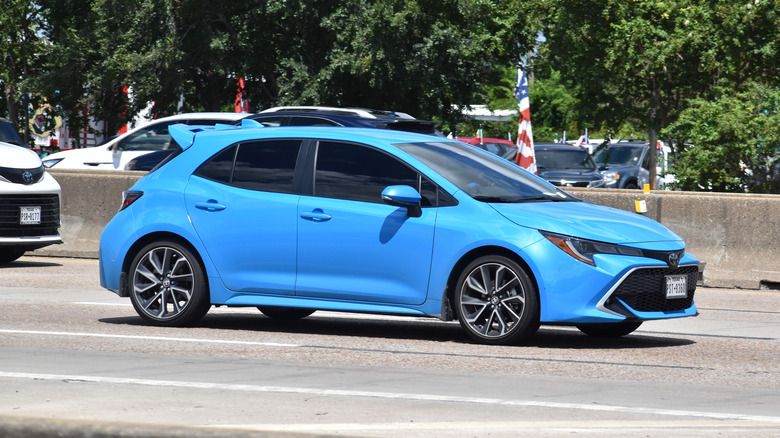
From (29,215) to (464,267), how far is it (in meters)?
7.90

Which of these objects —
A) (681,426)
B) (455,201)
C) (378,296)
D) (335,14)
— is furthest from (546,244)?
(335,14)

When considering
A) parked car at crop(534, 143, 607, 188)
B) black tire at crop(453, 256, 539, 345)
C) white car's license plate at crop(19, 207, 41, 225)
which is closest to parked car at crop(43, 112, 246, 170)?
white car's license plate at crop(19, 207, 41, 225)

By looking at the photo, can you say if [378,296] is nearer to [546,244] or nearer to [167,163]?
[546,244]

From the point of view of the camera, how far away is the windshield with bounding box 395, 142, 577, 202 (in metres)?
9.11

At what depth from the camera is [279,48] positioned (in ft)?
90.9

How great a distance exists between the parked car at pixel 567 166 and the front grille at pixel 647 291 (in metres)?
19.3

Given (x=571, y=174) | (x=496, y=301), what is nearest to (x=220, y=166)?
(x=496, y=301)

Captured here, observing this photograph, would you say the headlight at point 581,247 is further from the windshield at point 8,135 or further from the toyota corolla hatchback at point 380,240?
the windshield at point 8,135

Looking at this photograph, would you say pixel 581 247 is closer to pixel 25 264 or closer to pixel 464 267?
pixel 464 267

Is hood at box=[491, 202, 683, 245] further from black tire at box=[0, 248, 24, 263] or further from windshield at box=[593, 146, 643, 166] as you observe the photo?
windshield at box=[593, 146, 643, 166]

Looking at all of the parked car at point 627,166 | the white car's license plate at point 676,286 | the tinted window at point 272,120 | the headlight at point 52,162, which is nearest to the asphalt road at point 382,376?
the white car's license plate at point 676,286

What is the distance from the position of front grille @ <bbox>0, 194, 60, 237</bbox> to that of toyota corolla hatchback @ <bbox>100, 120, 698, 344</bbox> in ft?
16.6

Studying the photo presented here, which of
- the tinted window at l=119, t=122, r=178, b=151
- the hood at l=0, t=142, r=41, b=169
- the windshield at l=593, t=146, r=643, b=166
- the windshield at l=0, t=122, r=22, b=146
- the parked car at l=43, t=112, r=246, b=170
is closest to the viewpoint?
the hood at l=0, t=142, r=41, b=169

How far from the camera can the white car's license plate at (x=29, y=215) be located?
14.9m
